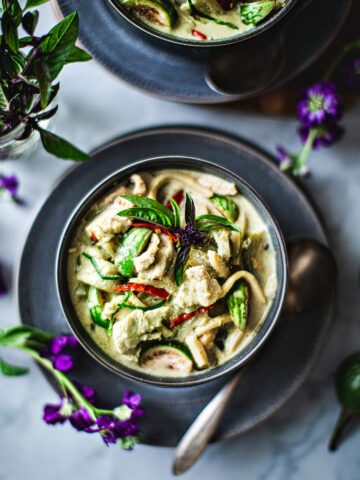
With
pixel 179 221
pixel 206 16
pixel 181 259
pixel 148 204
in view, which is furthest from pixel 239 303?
pixel 206 16

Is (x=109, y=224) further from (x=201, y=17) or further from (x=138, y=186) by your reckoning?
(x=201, y=17)

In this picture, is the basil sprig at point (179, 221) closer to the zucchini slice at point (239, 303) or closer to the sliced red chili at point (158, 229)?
the sliced red chili at point (158, 229)

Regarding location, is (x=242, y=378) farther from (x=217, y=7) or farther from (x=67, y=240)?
(x=217, y=7)

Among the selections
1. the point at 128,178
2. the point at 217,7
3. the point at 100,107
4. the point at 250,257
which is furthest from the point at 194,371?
the point at 217,7

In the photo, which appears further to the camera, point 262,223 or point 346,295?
point 346,295

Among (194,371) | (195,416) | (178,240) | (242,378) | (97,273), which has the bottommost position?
(195,416)

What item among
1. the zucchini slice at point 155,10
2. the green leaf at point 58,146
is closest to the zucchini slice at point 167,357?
the green leaf at point 58,146

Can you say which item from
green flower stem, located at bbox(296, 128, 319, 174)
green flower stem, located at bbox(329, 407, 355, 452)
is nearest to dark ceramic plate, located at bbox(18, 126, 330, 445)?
green flower stem, located at bbox(296, 128, 319, 174)
